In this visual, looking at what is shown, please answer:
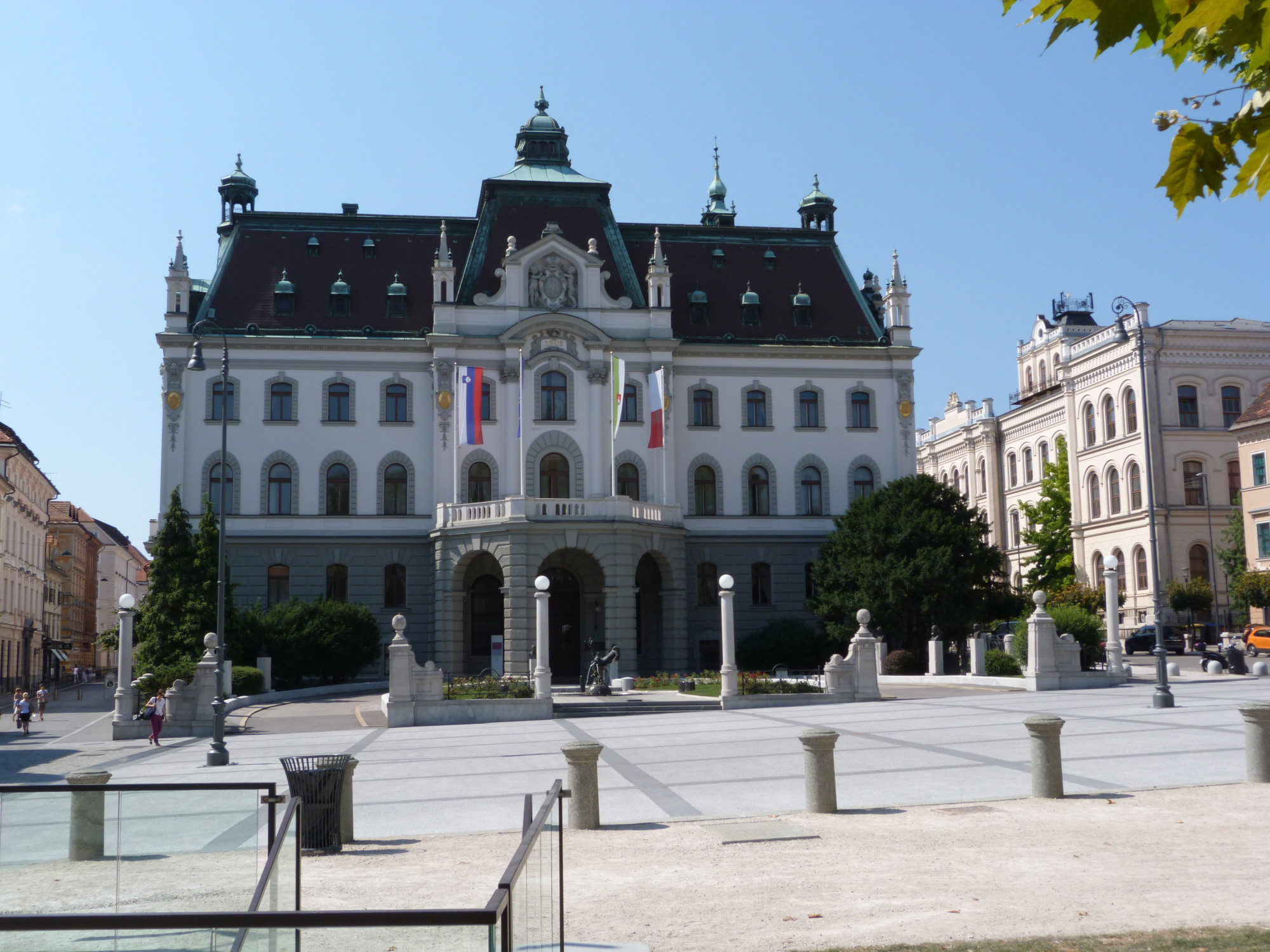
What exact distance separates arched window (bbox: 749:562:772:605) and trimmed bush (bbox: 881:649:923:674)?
9.16 metres

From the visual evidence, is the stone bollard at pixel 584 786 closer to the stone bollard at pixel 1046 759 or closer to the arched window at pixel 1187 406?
the stone bollard at pixel 1046 759

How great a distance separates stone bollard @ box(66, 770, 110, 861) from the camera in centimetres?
701

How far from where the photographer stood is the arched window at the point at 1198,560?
68250 millimetres

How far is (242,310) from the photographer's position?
5403 cm

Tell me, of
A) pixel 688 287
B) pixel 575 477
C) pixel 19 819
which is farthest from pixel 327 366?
pixel 19 819

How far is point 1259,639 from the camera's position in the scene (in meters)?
55.2

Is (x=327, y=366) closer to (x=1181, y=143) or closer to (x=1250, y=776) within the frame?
(x=1250, y=776)

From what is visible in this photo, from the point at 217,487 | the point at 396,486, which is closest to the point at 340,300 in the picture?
the point at 396,486

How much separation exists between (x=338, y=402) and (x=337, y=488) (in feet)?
12.3

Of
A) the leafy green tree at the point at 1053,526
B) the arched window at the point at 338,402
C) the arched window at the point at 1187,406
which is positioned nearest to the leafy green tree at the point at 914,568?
the arched window at the point at 338,402

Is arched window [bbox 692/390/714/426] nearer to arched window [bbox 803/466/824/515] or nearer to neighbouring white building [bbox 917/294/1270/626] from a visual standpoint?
arched window [bbox 803/466/824/515]

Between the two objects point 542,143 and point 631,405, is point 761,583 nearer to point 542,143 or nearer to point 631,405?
point 631,405

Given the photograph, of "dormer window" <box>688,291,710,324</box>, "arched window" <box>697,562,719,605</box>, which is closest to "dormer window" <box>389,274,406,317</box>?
"dormer window" <box>688,291,710,324</box>

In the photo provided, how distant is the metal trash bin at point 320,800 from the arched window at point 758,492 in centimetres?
4266
